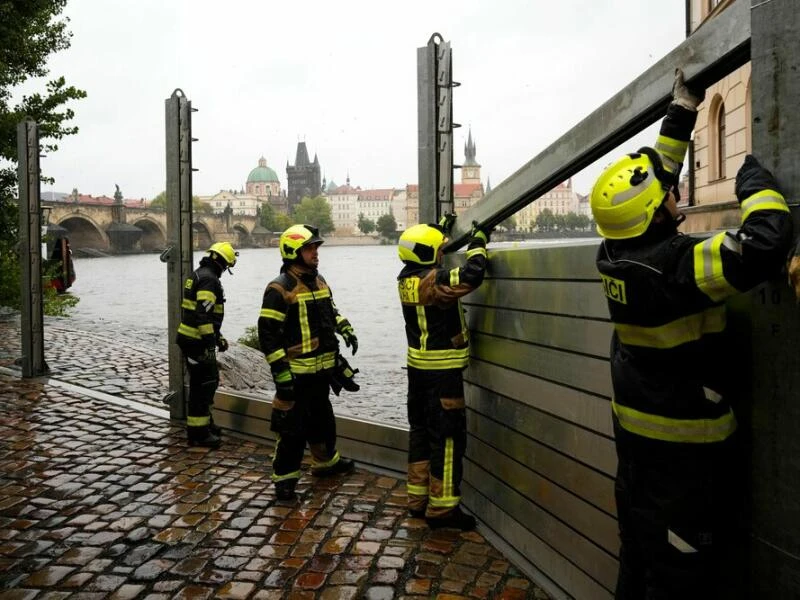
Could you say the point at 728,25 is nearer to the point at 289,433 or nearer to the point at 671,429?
the point at 671,429

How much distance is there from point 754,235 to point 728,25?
2.70ft

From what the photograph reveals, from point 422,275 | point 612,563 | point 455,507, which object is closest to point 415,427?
point 455,507

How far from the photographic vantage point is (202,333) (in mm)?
6938

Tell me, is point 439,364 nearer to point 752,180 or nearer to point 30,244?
point 752,180

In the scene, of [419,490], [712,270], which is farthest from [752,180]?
[419,490]

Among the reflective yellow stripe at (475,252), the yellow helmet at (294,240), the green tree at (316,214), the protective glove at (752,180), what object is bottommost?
the reflective yellow stripe at (475,252)

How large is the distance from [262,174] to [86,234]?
102836 millimetres

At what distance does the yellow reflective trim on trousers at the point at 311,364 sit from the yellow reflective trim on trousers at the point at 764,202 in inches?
154

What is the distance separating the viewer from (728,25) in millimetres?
2514

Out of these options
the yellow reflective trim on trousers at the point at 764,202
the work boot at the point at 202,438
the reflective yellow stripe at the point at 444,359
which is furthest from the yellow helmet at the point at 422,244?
the work boot at the point at 202,438

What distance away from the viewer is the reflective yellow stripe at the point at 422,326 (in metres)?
4.77

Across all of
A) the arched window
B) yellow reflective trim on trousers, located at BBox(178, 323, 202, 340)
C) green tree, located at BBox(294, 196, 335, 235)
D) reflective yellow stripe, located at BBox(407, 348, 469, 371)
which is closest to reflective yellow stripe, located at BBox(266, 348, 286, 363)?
reflective yellow stripe, located at BBox(407, 348, 469, 371)

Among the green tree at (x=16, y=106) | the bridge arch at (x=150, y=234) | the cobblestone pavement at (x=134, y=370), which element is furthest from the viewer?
the bridge arch at (x=150, y=234)

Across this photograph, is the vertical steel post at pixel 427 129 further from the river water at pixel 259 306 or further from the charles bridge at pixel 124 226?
the charles bridge at pixel 124 226
